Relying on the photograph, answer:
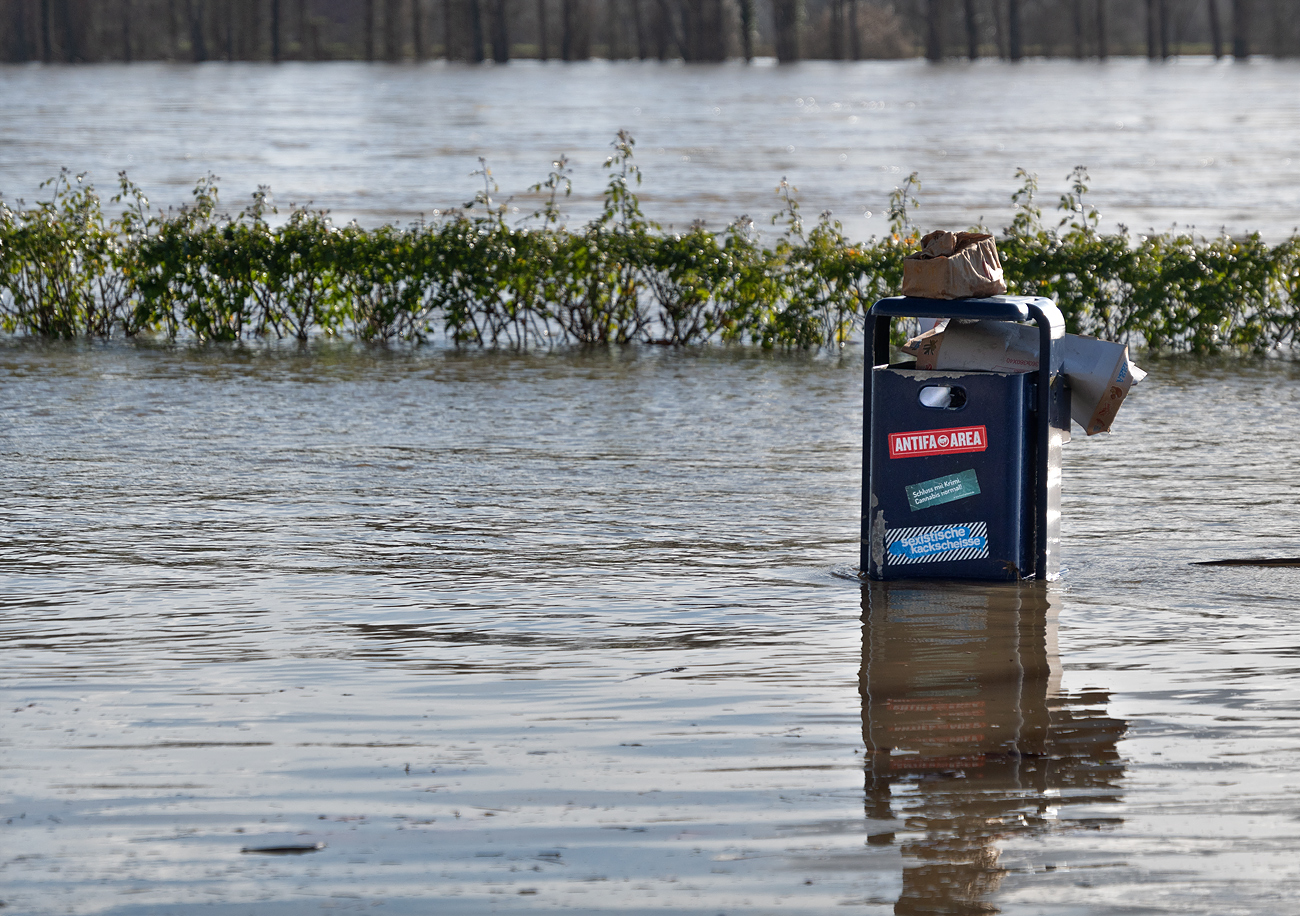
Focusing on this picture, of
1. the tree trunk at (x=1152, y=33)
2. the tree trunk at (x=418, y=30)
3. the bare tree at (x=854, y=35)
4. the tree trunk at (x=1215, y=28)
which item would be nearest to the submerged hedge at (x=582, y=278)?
the tree trunk at (x=418, y=30)

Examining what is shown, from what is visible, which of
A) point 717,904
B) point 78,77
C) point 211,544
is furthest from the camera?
point 78,77

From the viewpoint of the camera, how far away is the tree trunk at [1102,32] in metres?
119

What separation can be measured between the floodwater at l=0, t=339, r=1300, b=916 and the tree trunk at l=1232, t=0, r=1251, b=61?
119430 millimetres

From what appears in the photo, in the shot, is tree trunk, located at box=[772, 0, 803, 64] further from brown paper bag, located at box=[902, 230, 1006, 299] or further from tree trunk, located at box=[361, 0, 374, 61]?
brown paper bag, located at box=[902, 230, 1006, 299]

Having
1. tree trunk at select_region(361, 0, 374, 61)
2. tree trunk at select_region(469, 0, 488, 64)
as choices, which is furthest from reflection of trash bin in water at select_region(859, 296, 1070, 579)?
tree trunk at select_region(361, 0, 374, 61)

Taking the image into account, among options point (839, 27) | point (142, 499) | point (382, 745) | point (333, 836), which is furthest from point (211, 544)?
point (839, 27)

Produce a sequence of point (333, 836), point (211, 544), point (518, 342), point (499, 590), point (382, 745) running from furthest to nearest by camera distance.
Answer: point (518, 342), point (211, 544), point (499, 590), point (382, 745), point (333, 836)

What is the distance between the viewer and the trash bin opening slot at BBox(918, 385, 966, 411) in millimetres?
6036

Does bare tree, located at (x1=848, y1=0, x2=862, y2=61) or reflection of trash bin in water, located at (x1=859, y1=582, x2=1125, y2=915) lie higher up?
bare tree, located at (x1=848, y1=0, x2=862, y2=61)

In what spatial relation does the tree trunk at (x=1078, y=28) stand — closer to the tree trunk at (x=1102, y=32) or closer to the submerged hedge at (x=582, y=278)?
the tree trunk at (x=1102, y=32)

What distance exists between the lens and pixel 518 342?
13188 millimetres

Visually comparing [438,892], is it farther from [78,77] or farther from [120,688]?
[78,77]

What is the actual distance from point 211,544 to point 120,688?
1947 mm

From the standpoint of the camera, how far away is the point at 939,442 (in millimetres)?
5984
